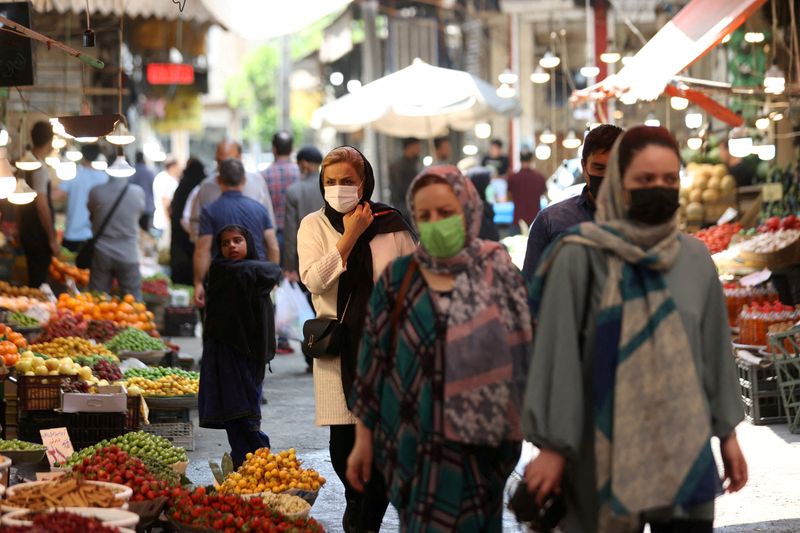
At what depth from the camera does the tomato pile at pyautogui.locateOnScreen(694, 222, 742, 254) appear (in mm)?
14248

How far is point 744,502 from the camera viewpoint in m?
7.72

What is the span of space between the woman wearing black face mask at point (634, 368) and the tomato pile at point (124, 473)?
9.53 feet

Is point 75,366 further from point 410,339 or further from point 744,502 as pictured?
point 410,339

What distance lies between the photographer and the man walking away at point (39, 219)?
13234mm

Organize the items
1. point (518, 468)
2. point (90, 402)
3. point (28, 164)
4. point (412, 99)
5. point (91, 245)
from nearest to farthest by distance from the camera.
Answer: point (90, 402) < point (518, 468) < point (28, 164) < point (91, 245) < point (412, 99)

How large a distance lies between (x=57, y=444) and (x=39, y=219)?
641cm

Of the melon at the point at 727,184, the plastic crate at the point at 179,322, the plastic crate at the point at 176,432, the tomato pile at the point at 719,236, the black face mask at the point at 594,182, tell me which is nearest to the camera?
the black face mask at the point at 594,182

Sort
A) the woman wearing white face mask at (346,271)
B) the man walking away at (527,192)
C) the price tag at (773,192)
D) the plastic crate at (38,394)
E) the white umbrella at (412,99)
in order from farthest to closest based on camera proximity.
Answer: the man walking away at (527,192), the white umbrella at (412,99), the price tag at (773,192), the plastic crate at (38,394), the woman wearing white face mask at (346,271)

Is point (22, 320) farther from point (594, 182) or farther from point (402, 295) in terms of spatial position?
point (402, 295)

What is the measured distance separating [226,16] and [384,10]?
17.9 m

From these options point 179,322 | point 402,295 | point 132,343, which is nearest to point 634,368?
point 402,295

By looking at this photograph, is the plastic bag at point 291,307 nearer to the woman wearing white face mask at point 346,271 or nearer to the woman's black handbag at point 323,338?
the woman wearing white face mask at point 346,271

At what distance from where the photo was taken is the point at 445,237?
14.5 ft

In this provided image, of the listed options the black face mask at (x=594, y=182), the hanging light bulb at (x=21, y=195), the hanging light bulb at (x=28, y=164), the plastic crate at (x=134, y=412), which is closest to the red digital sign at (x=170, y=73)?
the hanging light bulb at (x=28, y=164)
